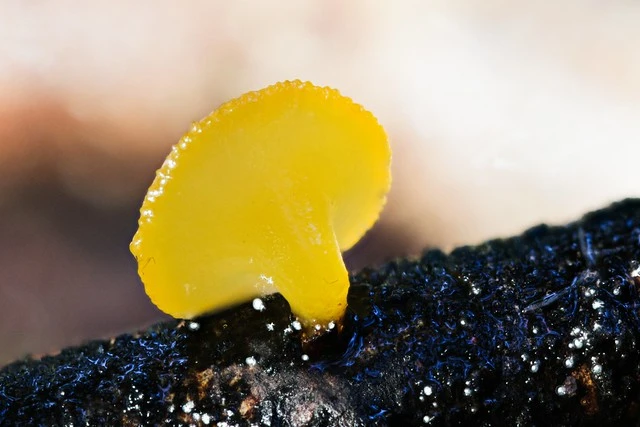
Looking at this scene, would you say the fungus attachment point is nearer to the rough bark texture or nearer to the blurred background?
the rough bark texture

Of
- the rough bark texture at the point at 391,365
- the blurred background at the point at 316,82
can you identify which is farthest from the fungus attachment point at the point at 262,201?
the blurred background at the point at 316,82

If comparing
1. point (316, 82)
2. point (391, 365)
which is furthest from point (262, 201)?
point (316, 82)

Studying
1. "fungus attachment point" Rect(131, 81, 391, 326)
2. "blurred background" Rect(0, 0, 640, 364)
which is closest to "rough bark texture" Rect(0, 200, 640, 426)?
"fungus attachment point" Rect(131, 81, 391, 326)

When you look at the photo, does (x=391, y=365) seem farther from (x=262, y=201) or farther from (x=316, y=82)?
(x=316, y=82)

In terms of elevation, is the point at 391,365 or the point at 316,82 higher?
the point at 316,82

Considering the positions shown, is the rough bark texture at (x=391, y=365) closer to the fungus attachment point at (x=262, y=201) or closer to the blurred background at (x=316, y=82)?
the fungus attachment point at (x=262, y=201)

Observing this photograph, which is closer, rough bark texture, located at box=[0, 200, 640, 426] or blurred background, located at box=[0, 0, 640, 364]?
rough bark texture, located at box=[0, 200, 640, 426]
